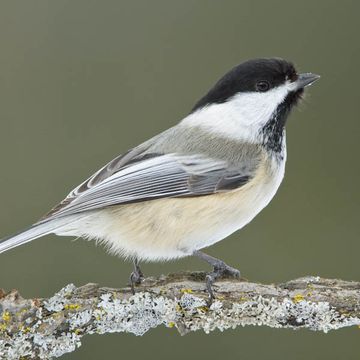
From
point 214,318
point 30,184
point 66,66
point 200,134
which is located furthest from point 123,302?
point 66,66

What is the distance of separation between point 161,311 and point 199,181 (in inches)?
22.3

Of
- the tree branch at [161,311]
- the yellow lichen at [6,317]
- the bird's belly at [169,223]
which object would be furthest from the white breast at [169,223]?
the yellow lichen at [6,317]

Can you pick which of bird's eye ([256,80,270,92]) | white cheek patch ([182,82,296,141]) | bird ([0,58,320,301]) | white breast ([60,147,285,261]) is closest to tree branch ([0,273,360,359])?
bird ([0,58,320,301])

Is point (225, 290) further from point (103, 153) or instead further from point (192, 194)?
point (103, 153)

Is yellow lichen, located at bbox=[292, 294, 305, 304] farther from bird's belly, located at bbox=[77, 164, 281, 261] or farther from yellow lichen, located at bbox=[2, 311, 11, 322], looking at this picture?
yellow lichen, located at bbox=[2, 311, 11, 322]

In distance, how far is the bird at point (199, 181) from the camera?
268 cm

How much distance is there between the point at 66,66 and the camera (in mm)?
3936

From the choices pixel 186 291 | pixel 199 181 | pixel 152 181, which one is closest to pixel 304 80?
pixel 199 181

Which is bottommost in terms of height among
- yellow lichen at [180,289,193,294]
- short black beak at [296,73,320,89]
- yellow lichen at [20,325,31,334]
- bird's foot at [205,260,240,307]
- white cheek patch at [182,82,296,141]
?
yellow lichen at [20,325,31,334]

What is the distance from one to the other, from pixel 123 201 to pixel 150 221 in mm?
126

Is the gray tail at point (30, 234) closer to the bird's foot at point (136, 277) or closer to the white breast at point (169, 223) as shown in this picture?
the white breast at point (169, 223)

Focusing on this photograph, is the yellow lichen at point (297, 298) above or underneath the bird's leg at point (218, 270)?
underneath

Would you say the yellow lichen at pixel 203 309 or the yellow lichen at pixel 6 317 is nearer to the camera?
the yellow lichen at pixel 6 317

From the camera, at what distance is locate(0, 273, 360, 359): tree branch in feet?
7.68
